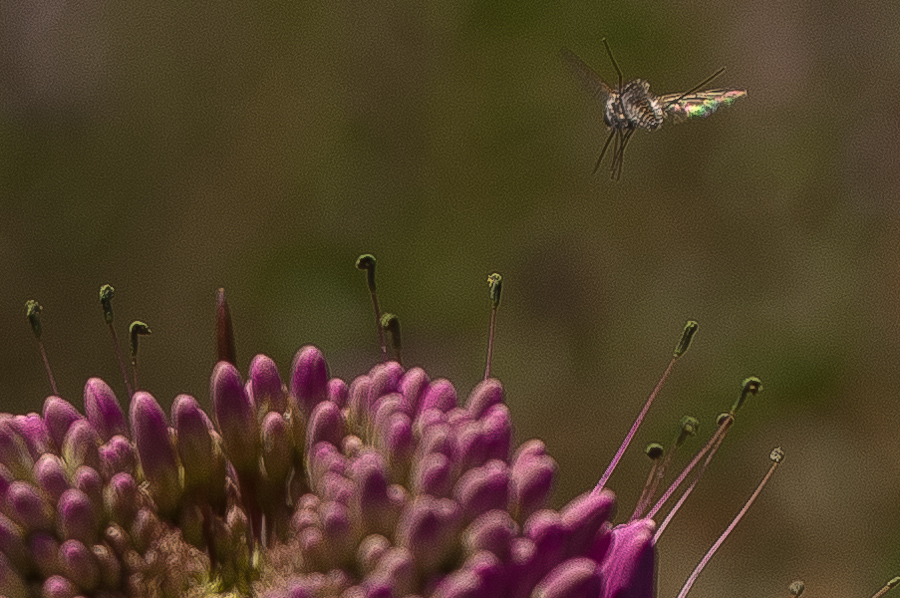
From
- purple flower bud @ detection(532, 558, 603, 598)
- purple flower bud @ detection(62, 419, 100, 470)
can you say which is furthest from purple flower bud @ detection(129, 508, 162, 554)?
purple flower bud @ detection(532, 558, 603, 598)

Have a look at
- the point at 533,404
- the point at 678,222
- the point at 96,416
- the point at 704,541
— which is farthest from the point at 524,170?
the point at 96,416

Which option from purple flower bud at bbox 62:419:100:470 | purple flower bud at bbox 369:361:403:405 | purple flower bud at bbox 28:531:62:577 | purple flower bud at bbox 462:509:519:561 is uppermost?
purple flower bud at bbox 369:361:403:405

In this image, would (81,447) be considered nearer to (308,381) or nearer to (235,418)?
(235,418)

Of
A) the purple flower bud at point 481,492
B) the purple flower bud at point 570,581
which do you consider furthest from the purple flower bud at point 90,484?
the purple flower bud at point 570,581

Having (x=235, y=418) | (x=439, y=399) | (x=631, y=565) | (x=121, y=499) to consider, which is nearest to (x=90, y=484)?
(x=121, y=499)

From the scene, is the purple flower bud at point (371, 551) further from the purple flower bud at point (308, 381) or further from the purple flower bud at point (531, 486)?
the purple flower bud at point (308, 381)

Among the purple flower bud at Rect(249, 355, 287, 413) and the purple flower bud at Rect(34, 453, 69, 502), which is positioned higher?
the purple flower bud at Rect(249, 355, 287, 413)

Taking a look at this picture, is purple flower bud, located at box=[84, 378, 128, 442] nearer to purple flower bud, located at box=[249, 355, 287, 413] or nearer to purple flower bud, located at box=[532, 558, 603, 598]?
purple flower bud, located at box=[249, 355, 287, 413]

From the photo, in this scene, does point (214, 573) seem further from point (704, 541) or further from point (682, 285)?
point (682, 285)
